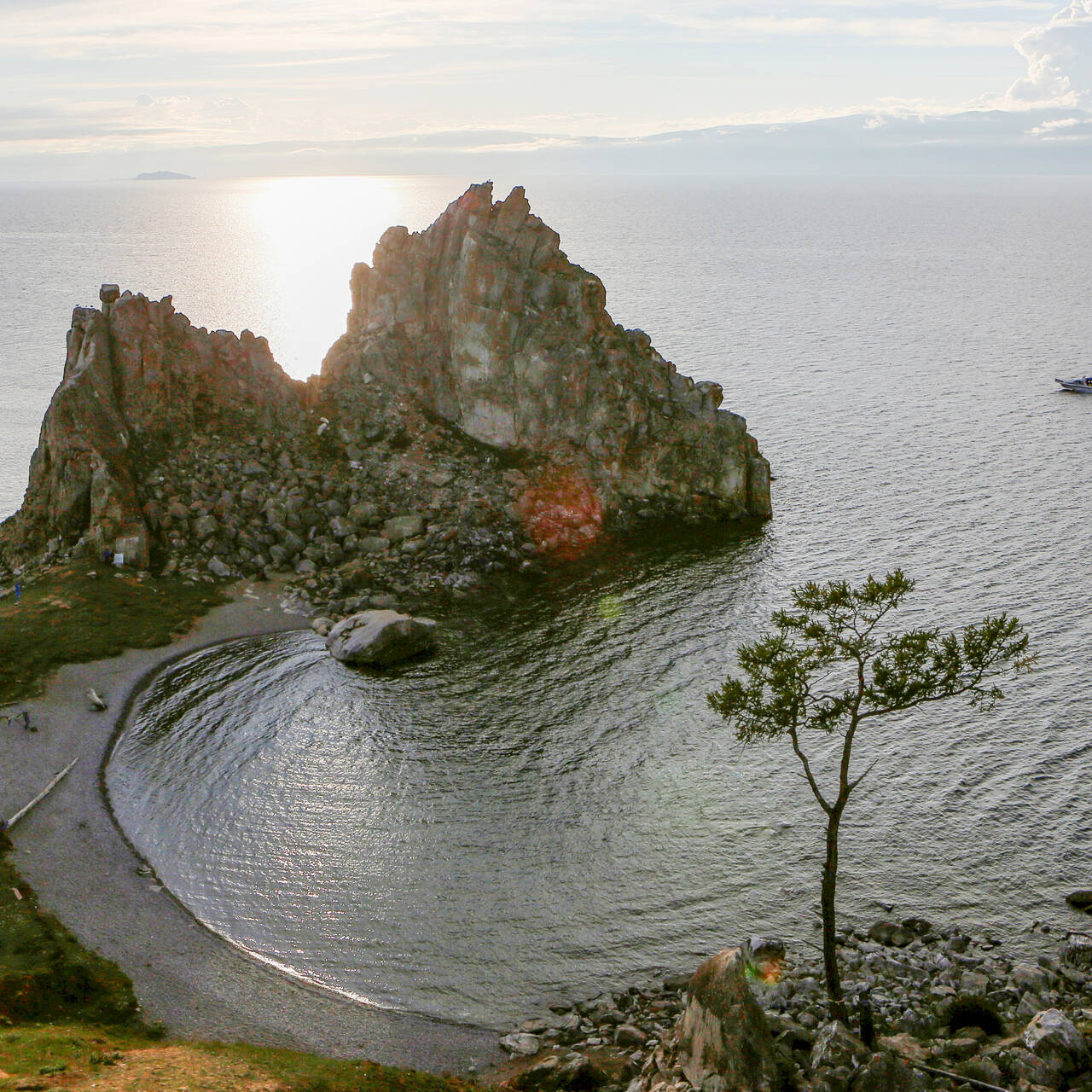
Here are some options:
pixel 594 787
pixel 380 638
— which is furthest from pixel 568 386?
pixel 594 787

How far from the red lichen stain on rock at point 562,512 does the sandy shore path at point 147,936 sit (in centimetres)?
3887

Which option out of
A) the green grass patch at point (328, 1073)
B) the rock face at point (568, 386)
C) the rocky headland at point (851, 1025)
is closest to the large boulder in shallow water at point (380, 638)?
the rock face at point (568, 386)

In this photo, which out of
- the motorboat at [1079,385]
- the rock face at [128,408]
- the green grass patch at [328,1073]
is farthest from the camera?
the motorboat at [1079,385]

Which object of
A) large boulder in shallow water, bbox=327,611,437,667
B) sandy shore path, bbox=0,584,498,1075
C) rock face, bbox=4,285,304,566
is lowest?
sandy shore path, bbox=0,584,498,1075

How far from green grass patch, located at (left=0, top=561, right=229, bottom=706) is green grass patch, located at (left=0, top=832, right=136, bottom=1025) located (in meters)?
22.6

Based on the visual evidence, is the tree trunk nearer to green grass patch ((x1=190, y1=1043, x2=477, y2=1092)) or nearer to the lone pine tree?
the lone pine tree

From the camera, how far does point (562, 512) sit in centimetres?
9388

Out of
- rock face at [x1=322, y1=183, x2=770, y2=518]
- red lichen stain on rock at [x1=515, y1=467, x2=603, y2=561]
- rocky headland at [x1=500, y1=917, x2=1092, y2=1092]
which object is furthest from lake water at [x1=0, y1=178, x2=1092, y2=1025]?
rock face at [x1=322, y1=183, x2=770, y2=518]

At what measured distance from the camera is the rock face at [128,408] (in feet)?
274

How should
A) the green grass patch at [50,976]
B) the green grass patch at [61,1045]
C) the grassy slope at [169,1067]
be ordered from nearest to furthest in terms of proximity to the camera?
the grassy slope at [169,1067]
the green grass patch at [61,1045]
the green grass patch at [50,976]

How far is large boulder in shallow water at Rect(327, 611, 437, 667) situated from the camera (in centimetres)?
7250

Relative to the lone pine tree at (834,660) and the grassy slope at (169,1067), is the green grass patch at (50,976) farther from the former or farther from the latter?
the lone pine tree at (834,660)

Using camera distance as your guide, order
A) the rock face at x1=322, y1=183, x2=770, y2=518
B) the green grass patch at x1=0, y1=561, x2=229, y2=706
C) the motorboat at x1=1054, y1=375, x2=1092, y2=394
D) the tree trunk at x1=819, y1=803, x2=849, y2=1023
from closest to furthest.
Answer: the tree trunk at x1=819, y1=803, x2=849, y2=1023 → the green grass patch at x1=0, y1=561, x2=229, y2=706 → the rock face at x1=322, y1=183, x2=770, y2=518 → the motorboat at x1=1054, y1=375, x2=1092, y2=394

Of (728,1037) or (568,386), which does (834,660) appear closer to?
(728,1037)
